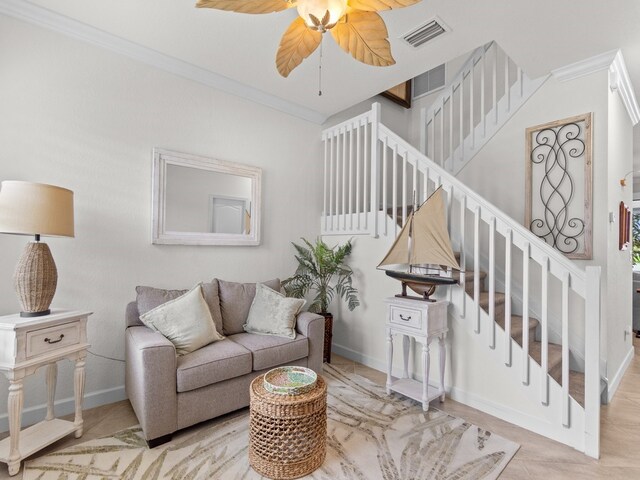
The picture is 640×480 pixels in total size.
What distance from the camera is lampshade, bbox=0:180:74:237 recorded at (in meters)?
1.76

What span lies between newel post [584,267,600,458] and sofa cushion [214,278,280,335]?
8.01 ft

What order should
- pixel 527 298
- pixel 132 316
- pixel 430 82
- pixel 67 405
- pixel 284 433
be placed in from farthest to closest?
pixel 430 82, pixel 132 316, pixel 67 405, pixel 527 298, pixel 284 433

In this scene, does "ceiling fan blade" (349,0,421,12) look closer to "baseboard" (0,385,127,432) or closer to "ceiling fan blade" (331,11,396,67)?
"ceiling fan blade" (331,11,396,67)

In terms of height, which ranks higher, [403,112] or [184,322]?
[403,112]

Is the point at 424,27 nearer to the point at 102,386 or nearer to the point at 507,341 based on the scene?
the point at 507,341

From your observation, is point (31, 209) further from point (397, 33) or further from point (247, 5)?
point (397, 33)

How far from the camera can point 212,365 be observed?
2.14 metres

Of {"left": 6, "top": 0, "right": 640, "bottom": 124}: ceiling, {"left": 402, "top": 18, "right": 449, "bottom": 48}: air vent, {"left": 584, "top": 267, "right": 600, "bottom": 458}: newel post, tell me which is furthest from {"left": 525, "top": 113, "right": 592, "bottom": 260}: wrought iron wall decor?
{"left": 402, "top": 18, "right": 449, "bottom": 48}: air vent

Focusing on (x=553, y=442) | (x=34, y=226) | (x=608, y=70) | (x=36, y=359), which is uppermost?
(x=608, y=70)

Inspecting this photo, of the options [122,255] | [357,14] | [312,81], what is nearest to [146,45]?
[312,81]

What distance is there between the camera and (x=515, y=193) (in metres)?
3.33

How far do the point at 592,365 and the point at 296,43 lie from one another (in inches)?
98.2

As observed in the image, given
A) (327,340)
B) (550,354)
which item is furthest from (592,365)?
(327,340)

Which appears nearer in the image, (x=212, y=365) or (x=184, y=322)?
(x=212, y=365)
